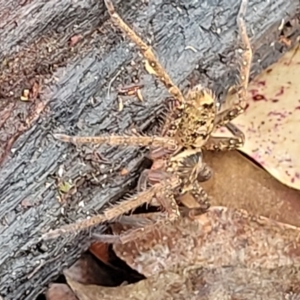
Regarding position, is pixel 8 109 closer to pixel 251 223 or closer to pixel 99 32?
pixel 99 32

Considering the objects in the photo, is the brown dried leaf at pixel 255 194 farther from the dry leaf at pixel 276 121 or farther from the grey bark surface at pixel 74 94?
the grey bark surface at pixel 74 94

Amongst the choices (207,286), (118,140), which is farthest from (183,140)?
(207,286)

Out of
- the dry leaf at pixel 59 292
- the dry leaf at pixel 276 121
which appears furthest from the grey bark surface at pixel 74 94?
the dry leaf at pixel 276 121

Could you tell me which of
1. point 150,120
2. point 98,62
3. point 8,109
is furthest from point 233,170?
point 8,109

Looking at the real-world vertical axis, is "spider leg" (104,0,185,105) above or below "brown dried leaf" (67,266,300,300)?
above

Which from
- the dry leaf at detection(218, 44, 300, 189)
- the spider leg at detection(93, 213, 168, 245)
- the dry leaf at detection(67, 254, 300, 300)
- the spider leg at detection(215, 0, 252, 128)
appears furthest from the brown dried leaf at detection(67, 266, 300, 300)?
the spider leg at detection(215, 0, 252, 128)

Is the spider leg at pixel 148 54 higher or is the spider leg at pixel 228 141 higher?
the spider leg at pixel 148 54

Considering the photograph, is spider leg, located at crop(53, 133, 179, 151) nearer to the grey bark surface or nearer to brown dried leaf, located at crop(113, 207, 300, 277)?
the grey bark surface
